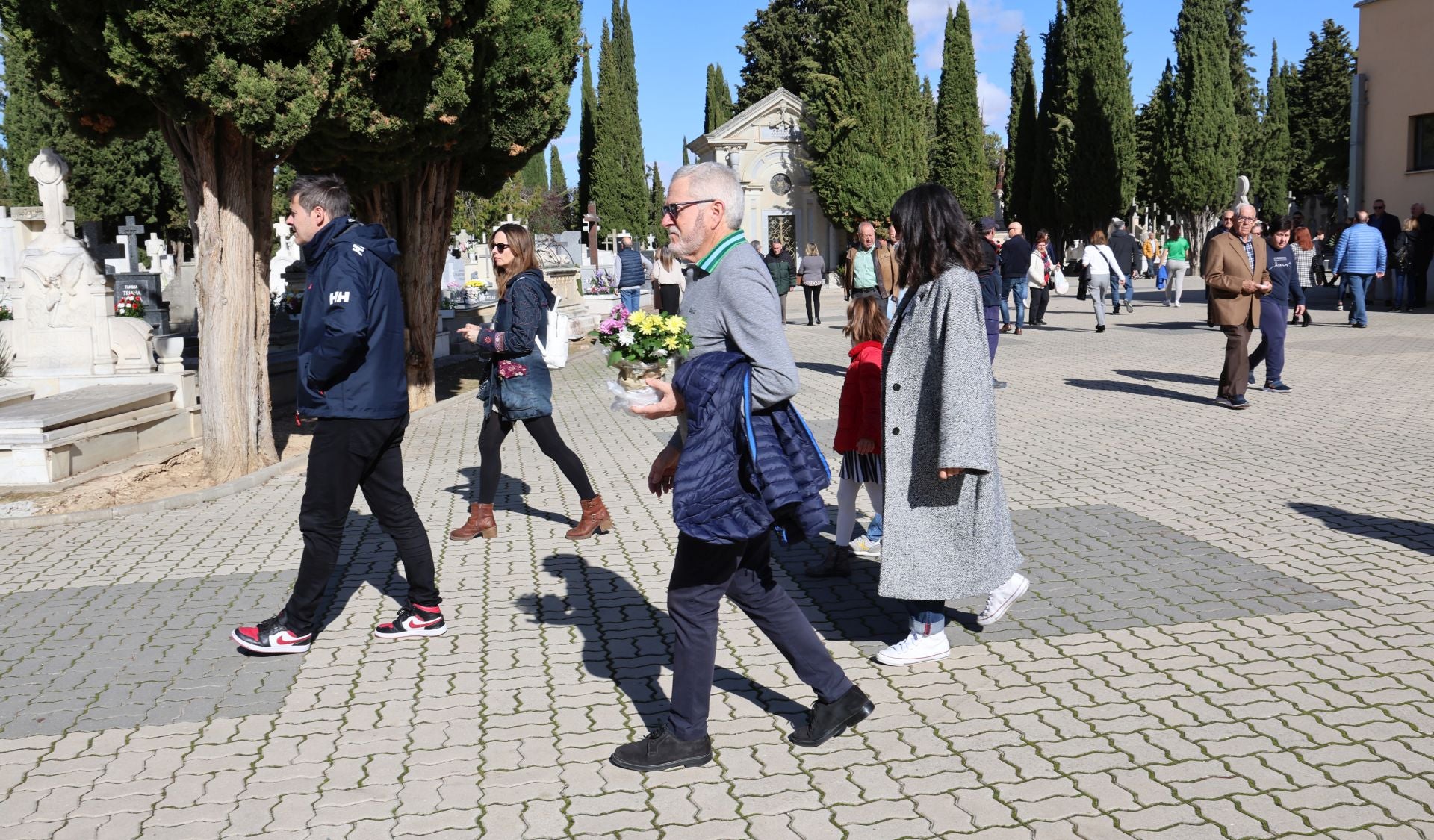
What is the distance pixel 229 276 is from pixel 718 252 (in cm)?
689

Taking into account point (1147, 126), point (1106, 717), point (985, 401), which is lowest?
point (1106, 717)

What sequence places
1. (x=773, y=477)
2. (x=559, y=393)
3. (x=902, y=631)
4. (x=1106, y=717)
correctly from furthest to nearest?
(x=559, y=393) → (x=902, y=631) → (x=1106, y=717) → (x=773, y=477)

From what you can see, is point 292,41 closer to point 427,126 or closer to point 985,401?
point 427,126

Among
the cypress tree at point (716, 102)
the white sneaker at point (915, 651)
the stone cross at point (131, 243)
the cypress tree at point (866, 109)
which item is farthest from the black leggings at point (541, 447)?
the cypress tree at point (716, 102)

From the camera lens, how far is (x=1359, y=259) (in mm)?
17828

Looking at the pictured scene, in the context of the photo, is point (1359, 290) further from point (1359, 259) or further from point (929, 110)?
point (929, 110)

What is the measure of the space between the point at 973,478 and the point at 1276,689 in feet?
4.22

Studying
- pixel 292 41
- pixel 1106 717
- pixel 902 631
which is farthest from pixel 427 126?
pixel 1106 717

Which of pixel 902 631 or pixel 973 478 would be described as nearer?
pixel 973 478

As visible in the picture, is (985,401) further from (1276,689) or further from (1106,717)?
(1276,689)

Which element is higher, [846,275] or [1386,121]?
[1386,121]

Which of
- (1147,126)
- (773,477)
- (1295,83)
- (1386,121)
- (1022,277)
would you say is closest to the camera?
(773,477)

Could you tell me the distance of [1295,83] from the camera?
6512 centimetres

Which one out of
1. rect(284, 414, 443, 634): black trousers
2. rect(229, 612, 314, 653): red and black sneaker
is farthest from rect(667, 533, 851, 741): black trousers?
rect(229, 612, 314, 653): red and black sneaker
